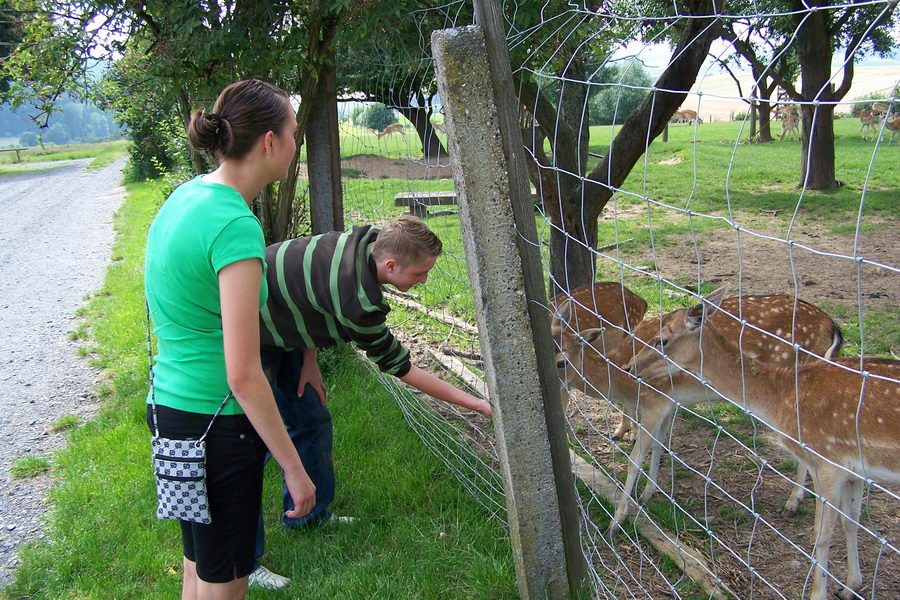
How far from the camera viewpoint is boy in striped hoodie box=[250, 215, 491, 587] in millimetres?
2590

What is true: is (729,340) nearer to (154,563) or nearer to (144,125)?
(154,563)

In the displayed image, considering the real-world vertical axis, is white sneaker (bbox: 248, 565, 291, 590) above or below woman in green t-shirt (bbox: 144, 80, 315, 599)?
below

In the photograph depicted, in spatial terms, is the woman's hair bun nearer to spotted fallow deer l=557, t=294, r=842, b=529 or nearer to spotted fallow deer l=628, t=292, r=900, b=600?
spotted fallow deer l=628, t=292, r=900, b=600

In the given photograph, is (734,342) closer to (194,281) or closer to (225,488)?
(225,488)

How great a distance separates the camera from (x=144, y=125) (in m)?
19.9

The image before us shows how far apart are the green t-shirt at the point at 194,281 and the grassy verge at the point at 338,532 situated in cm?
128

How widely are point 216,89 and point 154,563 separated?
2.62m

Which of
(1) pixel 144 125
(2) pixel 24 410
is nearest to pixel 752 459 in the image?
(2) pixel 24 410

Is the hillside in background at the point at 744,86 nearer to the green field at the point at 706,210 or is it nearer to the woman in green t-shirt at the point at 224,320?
the green field at the point at 706,210

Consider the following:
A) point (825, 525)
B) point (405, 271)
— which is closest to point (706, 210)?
point (825, 525)

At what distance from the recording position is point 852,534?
9.87 feet

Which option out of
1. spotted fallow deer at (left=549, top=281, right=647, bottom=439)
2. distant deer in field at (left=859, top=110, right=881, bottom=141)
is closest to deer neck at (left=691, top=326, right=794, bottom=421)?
spotted fallow deer at (left=549, top=281, right=647, bottom=439)

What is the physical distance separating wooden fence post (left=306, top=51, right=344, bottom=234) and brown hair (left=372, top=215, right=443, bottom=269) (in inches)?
90.0

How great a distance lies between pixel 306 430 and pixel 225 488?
125 centimetres
